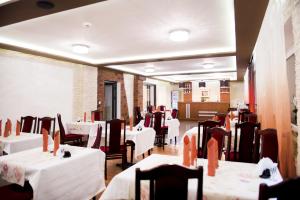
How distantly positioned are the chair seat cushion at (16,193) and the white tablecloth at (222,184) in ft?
2.75

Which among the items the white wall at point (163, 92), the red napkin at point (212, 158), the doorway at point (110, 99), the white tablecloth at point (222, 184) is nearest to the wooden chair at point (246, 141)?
the white tablecloth at point (222, 184)

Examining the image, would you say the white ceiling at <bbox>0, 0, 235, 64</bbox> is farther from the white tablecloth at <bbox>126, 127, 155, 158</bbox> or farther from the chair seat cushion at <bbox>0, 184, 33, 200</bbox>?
the chair seat cushion at <bbox>0, 184, 33, 200</bbox>

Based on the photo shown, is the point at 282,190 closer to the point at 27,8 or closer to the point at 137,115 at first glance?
the point at 27,8

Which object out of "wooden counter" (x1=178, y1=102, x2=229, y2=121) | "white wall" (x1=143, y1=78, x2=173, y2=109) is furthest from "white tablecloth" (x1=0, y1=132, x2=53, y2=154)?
"wooden counter" (x1=178, y1=102, x2=229, y2=121)

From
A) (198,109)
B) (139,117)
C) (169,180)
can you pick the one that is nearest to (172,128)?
(139,117)

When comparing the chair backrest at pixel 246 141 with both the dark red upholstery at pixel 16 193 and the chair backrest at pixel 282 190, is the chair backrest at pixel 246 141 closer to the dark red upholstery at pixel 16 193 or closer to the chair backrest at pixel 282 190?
the chair backrest at pixel 282 190

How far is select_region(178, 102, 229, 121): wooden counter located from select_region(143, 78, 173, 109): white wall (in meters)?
1.36

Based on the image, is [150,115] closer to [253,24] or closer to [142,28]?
[142,28]

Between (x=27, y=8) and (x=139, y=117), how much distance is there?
5.99m

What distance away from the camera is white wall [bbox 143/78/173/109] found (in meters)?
13.1

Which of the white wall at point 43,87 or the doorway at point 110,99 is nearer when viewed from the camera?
the white wall at point 43,87

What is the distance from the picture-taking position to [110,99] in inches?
351

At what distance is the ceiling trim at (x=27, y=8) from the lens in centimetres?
247

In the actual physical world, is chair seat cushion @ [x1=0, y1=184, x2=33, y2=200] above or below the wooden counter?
below
